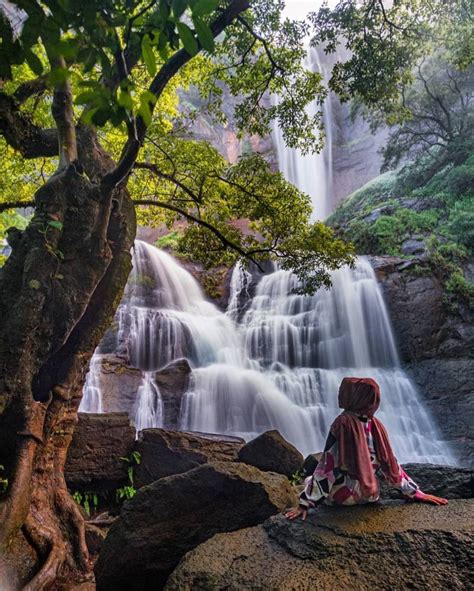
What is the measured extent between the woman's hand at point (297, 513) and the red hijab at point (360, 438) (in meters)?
0.45

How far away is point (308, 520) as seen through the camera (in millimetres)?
3016

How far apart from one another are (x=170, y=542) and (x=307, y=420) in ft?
26.2

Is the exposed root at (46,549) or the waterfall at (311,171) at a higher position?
the waterfall at (311,171)

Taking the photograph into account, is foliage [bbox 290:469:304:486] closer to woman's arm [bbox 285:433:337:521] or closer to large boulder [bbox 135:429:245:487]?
large boulder [bbox 135:429:245:487]

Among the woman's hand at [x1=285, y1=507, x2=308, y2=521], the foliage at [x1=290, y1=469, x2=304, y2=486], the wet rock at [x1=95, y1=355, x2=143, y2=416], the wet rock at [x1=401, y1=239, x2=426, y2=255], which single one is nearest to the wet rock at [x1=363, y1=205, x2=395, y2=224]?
the wet rock at [x1=401, y1=239, x2=426, y2=255]

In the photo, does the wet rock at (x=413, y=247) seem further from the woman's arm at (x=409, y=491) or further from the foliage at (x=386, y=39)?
the woman's arm at (x=409, y=491)

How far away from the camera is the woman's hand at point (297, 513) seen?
3.09m

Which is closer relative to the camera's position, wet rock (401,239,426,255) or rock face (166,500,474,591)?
rock face (166,500,474,591)

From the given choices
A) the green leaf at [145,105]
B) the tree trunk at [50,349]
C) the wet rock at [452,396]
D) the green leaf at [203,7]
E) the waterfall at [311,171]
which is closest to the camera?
the green leaf at [203,7]

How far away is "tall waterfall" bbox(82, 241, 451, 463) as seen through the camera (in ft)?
36.1

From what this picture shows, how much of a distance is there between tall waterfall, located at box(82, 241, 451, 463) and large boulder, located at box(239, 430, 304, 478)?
3.22m

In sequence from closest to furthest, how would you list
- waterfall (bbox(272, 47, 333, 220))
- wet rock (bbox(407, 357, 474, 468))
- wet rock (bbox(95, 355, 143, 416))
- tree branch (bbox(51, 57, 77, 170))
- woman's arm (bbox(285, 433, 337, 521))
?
woman's arm (bbox(285, 433, 337, 521)) < tree branch (bbox(51, 57, 77, 170)) < wet rock (bbox(95, 355, 143, 416)) < wet rock (bbox(407, 357, 474, 468)) < waterfall (bbox(272, 47, 333, 220))

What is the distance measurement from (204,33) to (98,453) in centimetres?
672

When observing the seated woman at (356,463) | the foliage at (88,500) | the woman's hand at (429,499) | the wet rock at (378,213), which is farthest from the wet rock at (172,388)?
the wet rock at (378,213)
